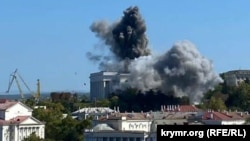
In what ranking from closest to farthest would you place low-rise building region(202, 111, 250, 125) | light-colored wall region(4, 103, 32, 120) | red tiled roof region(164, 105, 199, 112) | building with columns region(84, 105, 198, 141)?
1. building with columns region(84, 105, 198, 141)
2. low-rise building region(202, 111, 250, 125)
3. light-colored wall region(4, 103, 32, 120)
4. red tiled roof region(164, 105, 199, 112)

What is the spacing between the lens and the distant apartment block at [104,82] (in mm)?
112306

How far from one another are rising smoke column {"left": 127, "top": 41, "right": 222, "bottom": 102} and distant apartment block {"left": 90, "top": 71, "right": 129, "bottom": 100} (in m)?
7.76

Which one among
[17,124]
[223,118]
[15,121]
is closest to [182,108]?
[223,118]

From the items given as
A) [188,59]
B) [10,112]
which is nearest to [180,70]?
[188,59]

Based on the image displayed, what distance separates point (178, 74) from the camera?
9881 cm

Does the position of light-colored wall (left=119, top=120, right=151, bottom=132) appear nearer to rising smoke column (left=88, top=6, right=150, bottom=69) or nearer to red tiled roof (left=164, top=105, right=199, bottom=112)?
red tiled roof (left=164, top=105, right=199, bottom=112)

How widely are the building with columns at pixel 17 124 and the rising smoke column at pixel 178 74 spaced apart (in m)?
21.8

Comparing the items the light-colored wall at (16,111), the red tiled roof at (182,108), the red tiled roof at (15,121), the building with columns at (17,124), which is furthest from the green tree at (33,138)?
the red tiled roof at (182,108)

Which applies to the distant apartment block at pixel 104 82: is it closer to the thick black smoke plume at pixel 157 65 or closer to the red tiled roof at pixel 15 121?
the thick black smoke plume at pixel 157 65

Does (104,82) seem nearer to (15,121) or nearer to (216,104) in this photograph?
(216,104)

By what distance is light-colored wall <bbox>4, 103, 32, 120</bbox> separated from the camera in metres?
79.9

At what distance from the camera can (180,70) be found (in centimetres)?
9875

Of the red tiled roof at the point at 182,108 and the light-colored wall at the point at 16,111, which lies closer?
the light-colored wall at the point at 16,111

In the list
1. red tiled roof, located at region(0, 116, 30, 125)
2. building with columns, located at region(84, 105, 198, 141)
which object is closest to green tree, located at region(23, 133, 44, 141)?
building with columns, located at region(84, 105, 198, 141)
